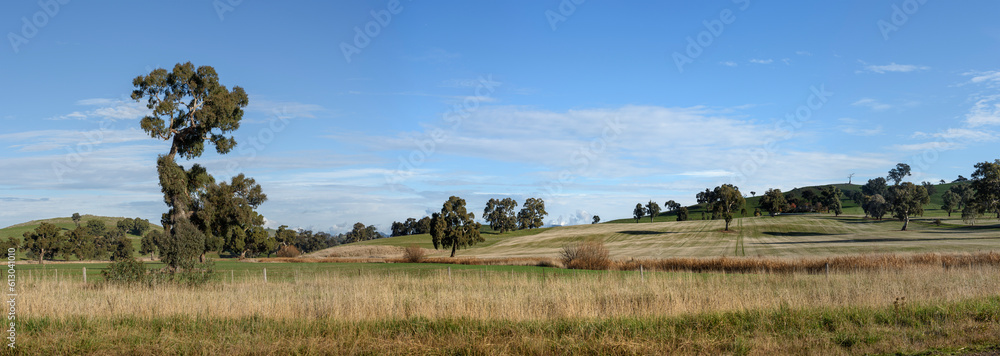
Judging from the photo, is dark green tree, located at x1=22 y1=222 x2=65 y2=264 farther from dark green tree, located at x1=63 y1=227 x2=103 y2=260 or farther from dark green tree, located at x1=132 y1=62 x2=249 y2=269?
dark green tree, located at x1=132 y1=62 x2=249 y2=269

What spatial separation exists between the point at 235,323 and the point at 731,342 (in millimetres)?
10701

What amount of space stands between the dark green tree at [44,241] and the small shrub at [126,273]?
80645mm

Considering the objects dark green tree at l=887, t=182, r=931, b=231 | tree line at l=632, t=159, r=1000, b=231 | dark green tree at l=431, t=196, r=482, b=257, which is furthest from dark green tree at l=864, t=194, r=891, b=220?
dark green tree at l=431, t=196, r=482, b=257

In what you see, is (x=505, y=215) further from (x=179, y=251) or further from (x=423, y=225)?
(x=179, y=251)

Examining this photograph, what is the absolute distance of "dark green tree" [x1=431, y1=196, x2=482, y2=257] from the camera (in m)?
71.9

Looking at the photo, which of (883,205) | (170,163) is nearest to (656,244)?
(883,205)

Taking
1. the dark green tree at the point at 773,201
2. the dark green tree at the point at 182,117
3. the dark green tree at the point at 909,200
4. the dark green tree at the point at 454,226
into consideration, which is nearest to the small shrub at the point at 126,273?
the dark green tree at the point at 182,117

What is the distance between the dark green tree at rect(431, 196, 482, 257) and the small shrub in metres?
49.1

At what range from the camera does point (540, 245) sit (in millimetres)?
102000

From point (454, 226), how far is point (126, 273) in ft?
166

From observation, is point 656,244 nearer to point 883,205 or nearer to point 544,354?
point 883,205

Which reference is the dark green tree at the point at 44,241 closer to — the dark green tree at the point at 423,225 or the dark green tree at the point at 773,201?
the dark green tree at the point at 423,225

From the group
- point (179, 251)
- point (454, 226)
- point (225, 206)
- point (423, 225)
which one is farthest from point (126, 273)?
point (423, 225)

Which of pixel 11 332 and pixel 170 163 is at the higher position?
pixel 170 163
